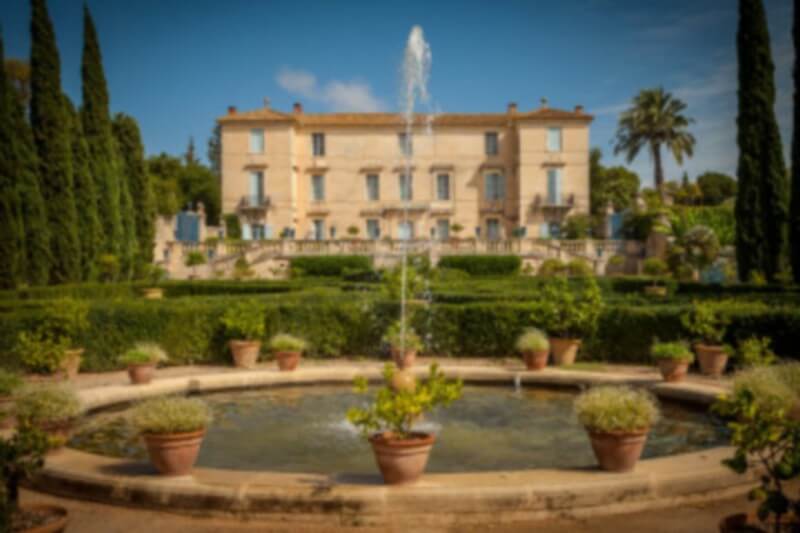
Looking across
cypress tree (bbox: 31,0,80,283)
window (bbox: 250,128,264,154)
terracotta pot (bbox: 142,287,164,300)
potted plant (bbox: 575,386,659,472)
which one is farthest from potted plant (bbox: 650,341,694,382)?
window (bbox: 250,128,264,154)

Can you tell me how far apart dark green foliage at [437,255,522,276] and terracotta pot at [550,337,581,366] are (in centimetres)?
2084

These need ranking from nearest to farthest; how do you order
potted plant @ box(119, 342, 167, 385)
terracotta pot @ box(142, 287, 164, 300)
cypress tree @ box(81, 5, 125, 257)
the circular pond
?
the circular pond < potted plant @ box(119, 342, 167, 385) < terracotta pot @ box(142, 287, 164, 300) < cypress tree @ box(81, 5, 125, 257)

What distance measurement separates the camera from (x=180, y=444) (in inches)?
196

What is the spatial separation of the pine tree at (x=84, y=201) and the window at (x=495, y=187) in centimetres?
2769

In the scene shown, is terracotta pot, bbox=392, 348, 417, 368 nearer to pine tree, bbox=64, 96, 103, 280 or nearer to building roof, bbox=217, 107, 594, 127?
pine tree, bbox=64, 96, 103, 280

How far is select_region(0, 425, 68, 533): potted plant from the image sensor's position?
3.74 metres

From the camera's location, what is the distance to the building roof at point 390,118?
43.2 m

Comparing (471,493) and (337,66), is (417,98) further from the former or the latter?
(471,493)

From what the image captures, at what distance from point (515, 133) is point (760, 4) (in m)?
23.8

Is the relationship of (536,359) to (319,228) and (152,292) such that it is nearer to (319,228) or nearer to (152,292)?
(152,292)

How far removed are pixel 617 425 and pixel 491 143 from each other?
41.4 meters

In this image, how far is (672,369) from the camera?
9000mm

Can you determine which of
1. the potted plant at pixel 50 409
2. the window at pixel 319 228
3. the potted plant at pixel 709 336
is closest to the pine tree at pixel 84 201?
the potted plant at pixel 50 409

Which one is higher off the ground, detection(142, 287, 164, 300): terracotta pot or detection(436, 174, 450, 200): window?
detection(436, 174, 450, 200): window
